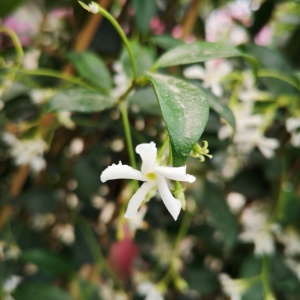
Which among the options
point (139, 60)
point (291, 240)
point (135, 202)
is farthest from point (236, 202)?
point (135, 202)

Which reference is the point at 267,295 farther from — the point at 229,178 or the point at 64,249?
the point at 64,249

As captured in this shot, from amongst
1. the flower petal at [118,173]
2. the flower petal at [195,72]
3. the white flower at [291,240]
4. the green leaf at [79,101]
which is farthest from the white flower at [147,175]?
the white flower at [291,240]

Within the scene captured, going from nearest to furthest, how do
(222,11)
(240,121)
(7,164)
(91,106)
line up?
1. (91,106)
2. (240,121)
3. (7,164)
4. (222,11)

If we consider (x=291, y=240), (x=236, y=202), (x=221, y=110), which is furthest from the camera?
(x=236, y=202)

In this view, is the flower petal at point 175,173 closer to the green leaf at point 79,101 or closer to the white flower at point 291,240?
the green leaf at point 79,101

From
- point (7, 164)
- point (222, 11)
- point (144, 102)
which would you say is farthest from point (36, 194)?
point (222, 11)

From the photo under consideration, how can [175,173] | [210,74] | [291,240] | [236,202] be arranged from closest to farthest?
[175,173]
[210,74]
[291,240]
[236,202]

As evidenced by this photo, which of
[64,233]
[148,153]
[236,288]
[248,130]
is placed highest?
[148,153]

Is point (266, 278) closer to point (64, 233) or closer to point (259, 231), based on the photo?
point (259, 231)
